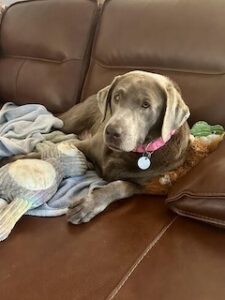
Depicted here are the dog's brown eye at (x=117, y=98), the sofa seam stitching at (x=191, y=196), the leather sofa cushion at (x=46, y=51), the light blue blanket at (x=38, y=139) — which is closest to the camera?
the sofa seam stitching at (x=191, y=196)

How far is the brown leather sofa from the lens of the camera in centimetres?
103

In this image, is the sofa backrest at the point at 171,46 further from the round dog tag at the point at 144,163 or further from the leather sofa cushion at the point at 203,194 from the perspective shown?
the leather sofa cushion at the point at 203,194

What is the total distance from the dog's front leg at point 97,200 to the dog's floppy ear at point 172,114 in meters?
0.18

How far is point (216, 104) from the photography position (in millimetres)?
1644

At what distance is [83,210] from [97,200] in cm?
7

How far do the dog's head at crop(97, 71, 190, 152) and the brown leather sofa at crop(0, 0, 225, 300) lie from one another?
0.19 metres

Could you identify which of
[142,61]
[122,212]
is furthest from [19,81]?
[122,212]

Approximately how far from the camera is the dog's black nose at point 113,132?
137 cm

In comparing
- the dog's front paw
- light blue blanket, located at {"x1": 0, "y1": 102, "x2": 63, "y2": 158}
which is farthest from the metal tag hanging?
light blue blanket, located at {"x1": 0, "y1": 102, "x2": 63, "y2": 158}

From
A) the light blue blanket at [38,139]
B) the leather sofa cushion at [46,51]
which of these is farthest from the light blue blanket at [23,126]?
the leather sofa cushion at [46,51]

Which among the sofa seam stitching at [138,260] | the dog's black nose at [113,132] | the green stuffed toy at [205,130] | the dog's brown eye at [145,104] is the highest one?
the dog's brown eye at [145,104]

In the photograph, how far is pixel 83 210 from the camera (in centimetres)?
127

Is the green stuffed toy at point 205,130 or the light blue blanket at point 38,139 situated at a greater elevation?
the green stuffed toy at point 205,130

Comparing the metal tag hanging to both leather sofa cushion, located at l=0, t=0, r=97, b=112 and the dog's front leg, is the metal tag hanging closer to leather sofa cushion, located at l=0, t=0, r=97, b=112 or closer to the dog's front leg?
the dog's front leg
